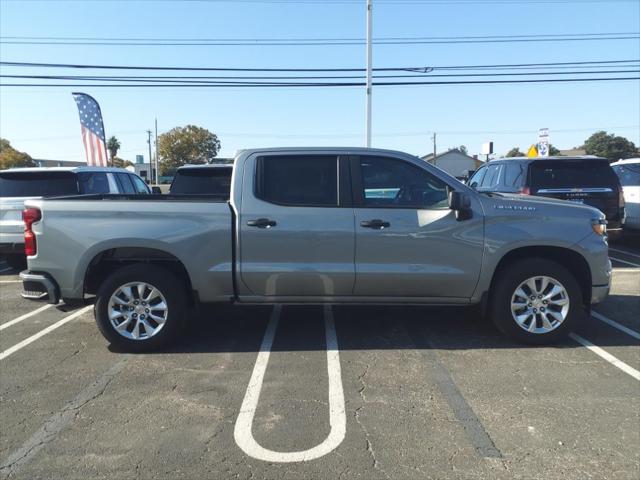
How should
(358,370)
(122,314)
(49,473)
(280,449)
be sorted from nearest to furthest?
(49,473) < (280,449) < (358,370) < (122,314)

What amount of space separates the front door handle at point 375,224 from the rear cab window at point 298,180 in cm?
34

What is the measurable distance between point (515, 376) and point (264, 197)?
2.77m

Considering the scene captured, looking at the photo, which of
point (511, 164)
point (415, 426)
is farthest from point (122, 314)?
point (511, 164)

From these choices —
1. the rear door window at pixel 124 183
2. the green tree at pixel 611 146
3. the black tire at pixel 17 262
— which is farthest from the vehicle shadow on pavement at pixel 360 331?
the green tree at pixel 611 146

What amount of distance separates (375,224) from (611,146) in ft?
305

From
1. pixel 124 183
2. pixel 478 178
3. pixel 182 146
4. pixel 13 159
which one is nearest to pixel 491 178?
pixel 478 178

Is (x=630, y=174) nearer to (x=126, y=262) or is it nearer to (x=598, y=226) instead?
(x=598, y=226)

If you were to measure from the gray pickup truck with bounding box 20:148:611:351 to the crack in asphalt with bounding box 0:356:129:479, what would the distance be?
24.0 inches

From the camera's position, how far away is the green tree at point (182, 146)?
237 ft

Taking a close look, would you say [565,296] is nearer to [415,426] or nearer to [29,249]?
[415,426]

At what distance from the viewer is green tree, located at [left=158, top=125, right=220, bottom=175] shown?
72188 mm

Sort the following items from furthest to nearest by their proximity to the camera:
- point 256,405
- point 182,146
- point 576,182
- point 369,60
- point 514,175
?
point 182,146 < point 369,60 < point 514,175 < point 576,182 < point 256,405

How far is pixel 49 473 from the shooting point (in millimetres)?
2859

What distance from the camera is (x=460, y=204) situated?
457cm
